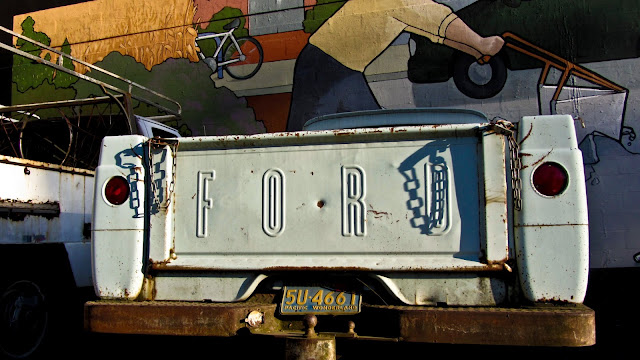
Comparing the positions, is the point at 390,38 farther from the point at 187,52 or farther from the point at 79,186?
the point at 79,186

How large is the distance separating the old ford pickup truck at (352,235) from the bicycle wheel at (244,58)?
5726 millimetres

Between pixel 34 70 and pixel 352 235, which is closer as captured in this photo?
pixel 352 235

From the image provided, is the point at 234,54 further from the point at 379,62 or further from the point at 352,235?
the point at 352,235

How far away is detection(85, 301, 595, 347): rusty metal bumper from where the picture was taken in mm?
2365

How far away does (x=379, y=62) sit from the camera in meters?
7.89

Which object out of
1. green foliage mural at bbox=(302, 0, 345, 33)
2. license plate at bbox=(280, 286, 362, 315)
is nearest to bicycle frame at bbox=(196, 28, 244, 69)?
green foliage mural at bbox=(302, 0, 345, 33)

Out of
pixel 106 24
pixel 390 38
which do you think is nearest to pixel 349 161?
pixel 390 38

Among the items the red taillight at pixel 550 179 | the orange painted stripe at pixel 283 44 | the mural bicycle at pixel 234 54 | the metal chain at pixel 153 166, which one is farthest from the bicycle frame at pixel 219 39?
the red taillight at pixel 550 179

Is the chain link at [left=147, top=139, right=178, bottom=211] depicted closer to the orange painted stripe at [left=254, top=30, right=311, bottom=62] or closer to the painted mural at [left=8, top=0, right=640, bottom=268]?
the painted mural at [left=8, top=0, right=640, bottom=268]

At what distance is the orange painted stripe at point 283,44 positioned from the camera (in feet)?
27.4

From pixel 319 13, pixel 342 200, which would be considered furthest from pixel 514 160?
pixel 319 13

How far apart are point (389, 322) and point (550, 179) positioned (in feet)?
3.58

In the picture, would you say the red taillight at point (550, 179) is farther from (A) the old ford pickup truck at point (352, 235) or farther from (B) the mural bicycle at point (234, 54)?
(B) the mural bicycle at point (234, 54)

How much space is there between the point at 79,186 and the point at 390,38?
4941 mm
